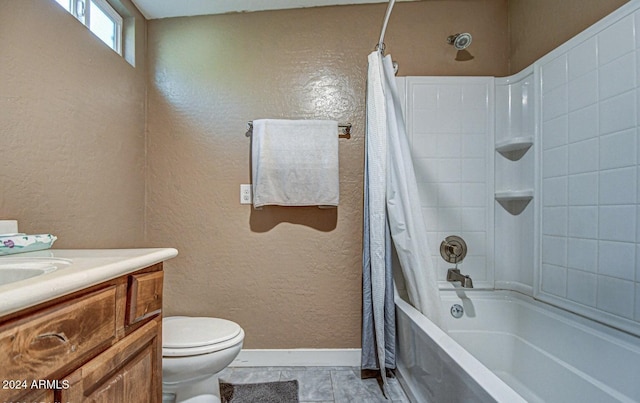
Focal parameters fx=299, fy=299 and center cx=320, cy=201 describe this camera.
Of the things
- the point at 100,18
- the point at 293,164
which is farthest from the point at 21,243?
the point at 100,18

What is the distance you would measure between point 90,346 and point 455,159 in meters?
1.91

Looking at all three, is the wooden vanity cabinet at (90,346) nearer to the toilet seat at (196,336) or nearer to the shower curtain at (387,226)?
the toilet seat at (196,336)

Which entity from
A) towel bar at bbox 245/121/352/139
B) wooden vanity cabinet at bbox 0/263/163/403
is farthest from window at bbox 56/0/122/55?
wooden vanity cabinet at bbox 0/263/163/403

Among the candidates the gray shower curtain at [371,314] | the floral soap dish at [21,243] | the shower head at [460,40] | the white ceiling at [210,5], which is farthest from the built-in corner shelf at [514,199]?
the floral soap dish at [21,243]

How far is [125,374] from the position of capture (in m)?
0.73

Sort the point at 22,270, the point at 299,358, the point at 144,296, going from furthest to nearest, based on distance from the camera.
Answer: the point at 299,358, the point at 144,296, the point at 22,270

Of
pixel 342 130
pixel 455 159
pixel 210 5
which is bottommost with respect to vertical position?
pixel 455 159

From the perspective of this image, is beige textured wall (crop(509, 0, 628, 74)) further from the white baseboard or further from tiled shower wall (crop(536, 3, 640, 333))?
the white baseboard

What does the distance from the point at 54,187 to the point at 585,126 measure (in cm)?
233

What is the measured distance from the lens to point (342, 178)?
1892mm

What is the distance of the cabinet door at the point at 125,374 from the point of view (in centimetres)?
59

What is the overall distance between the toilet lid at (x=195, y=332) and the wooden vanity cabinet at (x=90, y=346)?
0.33 m

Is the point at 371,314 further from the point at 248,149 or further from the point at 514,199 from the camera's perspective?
the point at 248,149

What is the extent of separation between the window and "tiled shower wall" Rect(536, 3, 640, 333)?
7.67ft
